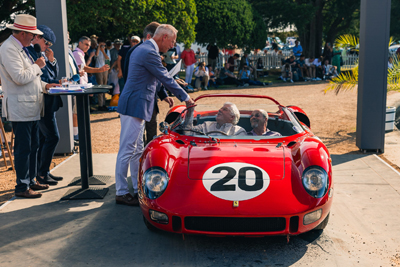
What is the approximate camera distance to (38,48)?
4902 mm

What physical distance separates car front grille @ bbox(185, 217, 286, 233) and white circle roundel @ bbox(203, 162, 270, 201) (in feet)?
0.56

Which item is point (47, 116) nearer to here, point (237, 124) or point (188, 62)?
point (237, 124)

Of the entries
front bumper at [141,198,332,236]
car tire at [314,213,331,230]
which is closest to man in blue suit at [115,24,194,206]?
front bumper at [141,198,332,236]

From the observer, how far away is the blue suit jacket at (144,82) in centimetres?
439

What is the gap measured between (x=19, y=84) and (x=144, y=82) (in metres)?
1.35

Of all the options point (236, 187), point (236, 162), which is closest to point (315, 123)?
point (236, 162)

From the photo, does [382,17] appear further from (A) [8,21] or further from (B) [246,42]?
(B) [246,42]

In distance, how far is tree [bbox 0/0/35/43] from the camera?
12.3 m

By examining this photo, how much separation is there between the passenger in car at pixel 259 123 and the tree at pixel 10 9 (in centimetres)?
994

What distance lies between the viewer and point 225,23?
808 inches

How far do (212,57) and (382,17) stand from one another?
14.8 meters

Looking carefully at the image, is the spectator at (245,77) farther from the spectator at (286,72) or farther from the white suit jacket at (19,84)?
the white suit jacket at (19,84)

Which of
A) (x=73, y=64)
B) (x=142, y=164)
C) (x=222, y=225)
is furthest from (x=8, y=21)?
(x=222, y=225)

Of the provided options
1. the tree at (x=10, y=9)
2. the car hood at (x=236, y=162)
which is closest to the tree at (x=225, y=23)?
the tree at (x=10, y=9)
